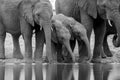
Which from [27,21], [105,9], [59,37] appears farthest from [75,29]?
[27,21]

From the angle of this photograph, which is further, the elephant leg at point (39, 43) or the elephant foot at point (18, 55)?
the elephant foot at point (18, 55)

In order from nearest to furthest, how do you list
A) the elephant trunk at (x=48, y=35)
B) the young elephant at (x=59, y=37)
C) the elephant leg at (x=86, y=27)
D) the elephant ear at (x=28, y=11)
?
the elephant trunk at (x=48, y=35)
the young elephant at (x=59, y=37)
the elephant ear at (x=28, y=11)
the elephant leg at (x=86, y=27)

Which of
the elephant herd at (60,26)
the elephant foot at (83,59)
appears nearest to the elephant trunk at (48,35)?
the elephant herd at (60,26)

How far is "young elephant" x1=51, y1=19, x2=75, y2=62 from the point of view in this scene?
18.5 metres

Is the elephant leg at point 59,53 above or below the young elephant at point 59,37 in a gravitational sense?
below

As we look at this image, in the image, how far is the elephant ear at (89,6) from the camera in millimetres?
19163

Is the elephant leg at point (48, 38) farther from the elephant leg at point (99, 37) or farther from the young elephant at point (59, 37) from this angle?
the elephant leg at point (99, 37)

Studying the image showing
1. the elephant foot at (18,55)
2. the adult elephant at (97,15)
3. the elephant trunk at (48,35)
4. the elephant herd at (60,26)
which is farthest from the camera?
the elephant foot at (18,55)

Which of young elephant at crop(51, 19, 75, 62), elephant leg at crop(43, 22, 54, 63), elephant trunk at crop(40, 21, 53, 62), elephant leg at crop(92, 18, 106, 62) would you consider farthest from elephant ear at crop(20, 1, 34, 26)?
elephant leg at crop(92, 18, 106, 62)

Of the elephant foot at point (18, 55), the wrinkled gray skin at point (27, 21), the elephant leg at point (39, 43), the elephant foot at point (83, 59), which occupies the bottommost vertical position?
the elephant foot at point (83, 59)

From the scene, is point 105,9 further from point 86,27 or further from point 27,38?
point 27,38

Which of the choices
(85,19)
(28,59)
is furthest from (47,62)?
(85,19)

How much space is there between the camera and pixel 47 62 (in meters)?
19.1

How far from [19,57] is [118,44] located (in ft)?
14.0
